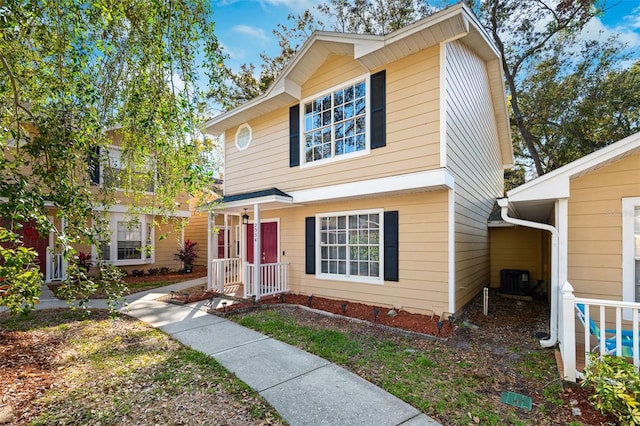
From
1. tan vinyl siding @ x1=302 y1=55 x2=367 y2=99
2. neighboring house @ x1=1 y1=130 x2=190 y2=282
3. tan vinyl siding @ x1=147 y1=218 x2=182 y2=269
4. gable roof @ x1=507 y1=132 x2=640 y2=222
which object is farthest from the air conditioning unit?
tan vinyl siding @ x1=147 y1=218 x2=182 y2=269

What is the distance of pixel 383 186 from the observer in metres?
6.50

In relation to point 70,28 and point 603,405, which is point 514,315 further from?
point 70,28

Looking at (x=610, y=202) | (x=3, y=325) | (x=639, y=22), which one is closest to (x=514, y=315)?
(x=610, y=202)

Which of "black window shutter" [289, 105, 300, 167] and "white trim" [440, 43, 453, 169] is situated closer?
"white trim" [440, 43, 453, 169]

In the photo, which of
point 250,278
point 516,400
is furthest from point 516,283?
point 250,278

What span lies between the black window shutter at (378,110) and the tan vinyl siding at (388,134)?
0.29 feet

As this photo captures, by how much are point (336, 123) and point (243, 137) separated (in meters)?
3.80

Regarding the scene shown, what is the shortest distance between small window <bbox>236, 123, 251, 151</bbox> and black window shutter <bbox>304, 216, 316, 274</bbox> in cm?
349

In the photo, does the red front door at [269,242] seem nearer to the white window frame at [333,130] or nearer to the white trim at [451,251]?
the white window frame at [333,130]

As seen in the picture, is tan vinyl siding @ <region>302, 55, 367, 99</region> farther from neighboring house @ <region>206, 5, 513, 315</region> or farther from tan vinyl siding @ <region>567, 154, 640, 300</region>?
tan vinyl siding @ <region>567, 154, 640, 300</region>

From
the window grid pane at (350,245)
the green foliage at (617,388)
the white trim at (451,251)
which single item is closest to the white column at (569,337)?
the green foliage at (617,388)

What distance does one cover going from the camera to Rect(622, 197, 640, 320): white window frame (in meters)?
4.55

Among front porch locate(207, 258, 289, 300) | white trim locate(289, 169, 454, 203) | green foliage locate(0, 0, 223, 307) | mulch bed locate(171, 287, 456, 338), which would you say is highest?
green foliage locate(0, 0, 223, 307)

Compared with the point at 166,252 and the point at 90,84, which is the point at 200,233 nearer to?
the point at 166,252
